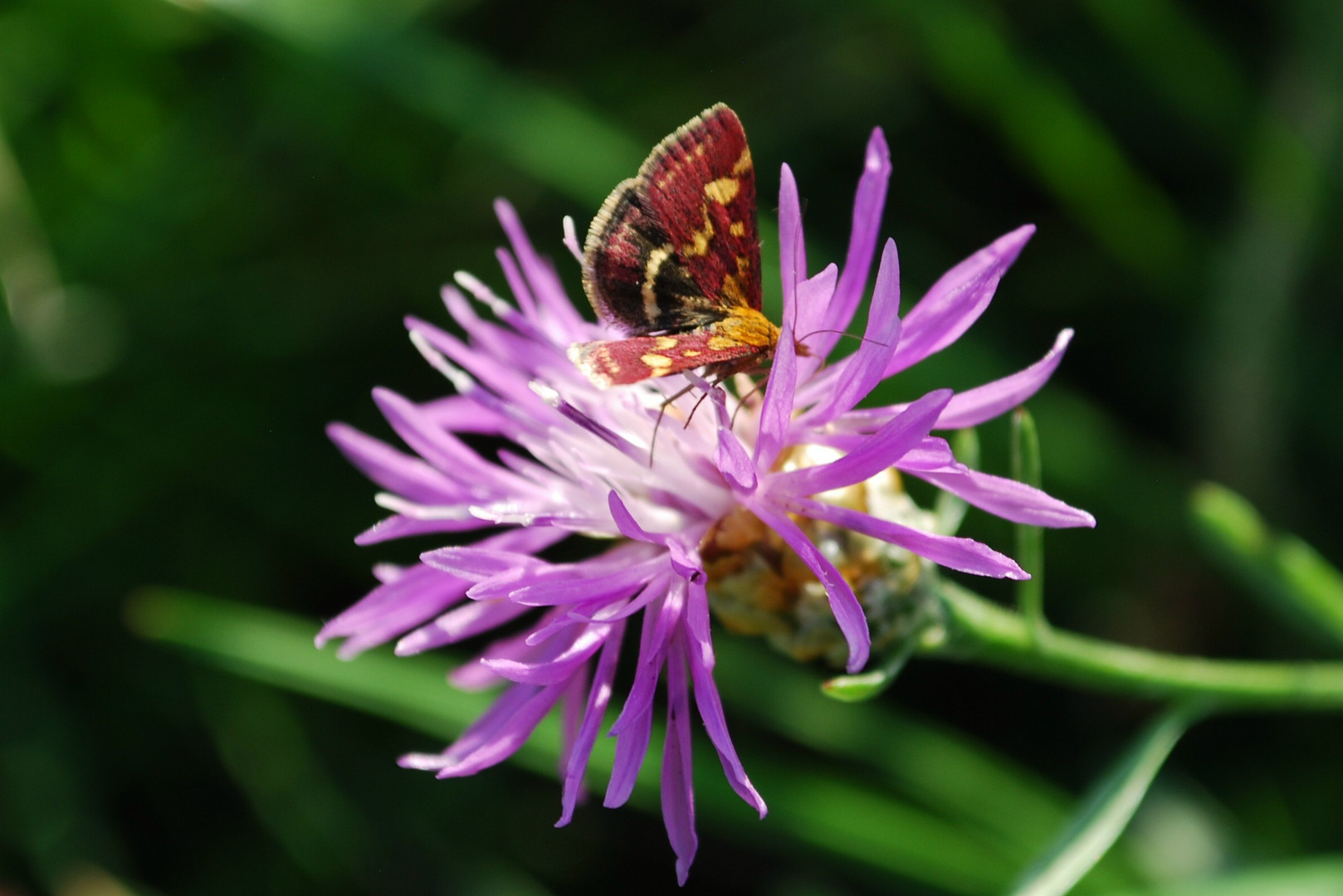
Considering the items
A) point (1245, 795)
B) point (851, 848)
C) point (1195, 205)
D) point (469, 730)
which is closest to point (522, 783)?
point (851, 848)

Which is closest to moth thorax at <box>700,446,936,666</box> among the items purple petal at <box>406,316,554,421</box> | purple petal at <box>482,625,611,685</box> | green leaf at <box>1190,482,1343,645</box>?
purple petal at <box>482,625,611,685</box>

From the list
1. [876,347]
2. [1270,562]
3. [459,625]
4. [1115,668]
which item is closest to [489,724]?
[459,625]

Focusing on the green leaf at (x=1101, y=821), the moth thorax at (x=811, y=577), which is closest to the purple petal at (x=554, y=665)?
the moth thorax at (x=811, y=577)

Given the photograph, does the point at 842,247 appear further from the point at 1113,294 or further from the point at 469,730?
the point at 469,730

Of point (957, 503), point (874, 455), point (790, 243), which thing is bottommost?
point (957, 503)

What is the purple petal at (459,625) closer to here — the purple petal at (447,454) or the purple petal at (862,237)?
the purple petal at (447,454)

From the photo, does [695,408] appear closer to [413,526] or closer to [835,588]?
[835,588]

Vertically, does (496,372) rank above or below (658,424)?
above

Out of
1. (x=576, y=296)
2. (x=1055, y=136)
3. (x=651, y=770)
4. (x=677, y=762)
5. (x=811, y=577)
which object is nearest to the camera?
(x=677, y=762)
